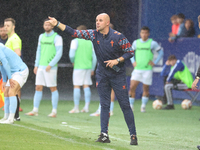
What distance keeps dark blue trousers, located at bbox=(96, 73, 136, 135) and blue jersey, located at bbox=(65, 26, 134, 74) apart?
112 mm

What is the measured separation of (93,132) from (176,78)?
632 centimetres

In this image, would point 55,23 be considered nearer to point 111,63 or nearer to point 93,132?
point 111,63

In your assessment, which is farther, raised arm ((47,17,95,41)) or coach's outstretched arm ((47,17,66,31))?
raised arm ((47,17,95,41))

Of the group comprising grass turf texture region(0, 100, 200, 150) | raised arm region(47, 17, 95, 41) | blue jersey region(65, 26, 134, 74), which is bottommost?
grass turf texture region(0, 100, 200, 150)

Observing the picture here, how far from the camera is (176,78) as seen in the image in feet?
43.5

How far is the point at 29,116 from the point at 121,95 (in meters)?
4.22

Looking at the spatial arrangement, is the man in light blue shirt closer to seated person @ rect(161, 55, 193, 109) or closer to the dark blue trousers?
the dark blue trousers

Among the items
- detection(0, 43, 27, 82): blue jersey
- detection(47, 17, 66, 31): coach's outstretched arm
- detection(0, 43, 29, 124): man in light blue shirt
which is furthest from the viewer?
detection(0, 43, 29, 124): man in light blue shirt

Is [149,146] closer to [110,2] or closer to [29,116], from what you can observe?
[29,116]

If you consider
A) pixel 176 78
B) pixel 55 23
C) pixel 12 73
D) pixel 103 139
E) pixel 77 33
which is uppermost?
pixel 55 23

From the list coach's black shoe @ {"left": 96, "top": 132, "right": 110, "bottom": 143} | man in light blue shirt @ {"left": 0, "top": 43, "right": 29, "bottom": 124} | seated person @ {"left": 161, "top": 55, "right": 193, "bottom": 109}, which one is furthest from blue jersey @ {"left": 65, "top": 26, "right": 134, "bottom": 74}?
seated person @ {"left": 161, "top": 55, "right": 193, "bottom": 109}

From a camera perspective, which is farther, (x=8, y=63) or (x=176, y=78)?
(x=176, y=78)

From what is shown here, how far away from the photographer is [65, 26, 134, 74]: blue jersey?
244 inches

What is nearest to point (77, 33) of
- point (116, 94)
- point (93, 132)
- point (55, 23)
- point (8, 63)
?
point (55, 23)
